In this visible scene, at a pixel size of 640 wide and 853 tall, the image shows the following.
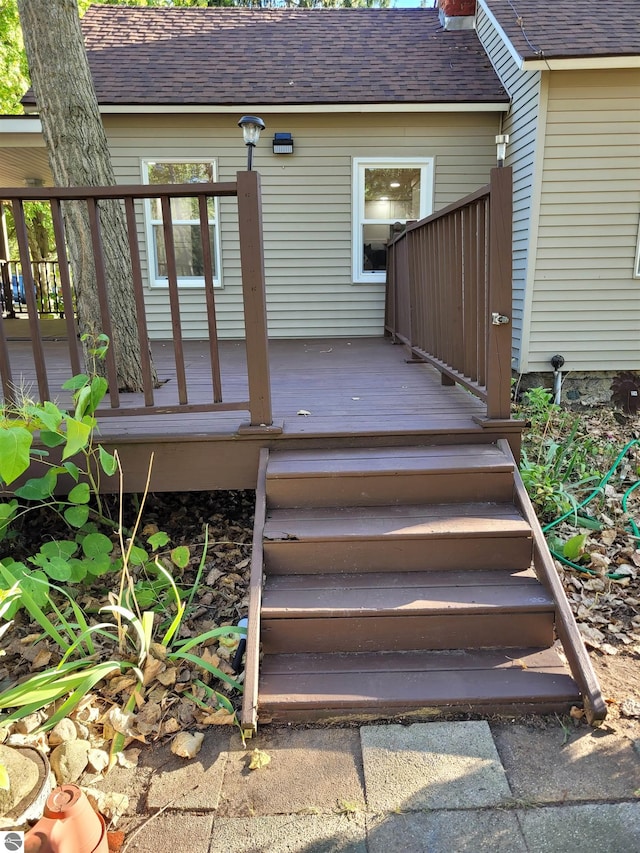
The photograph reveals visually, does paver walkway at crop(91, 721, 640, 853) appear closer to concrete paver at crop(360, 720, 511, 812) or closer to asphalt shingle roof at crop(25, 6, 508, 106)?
concrete paver at crop(360, 720, 511, 812)

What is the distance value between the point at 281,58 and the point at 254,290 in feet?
20.5

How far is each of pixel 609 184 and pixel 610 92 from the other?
0.86 m

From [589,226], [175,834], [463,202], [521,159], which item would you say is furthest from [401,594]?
[521,159]

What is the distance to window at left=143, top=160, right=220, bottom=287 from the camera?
23.1 ft

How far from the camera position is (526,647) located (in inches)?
91.8

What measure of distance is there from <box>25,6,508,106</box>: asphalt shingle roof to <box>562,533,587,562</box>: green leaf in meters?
5.65

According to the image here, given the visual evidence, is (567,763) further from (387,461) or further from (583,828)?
(387,461)

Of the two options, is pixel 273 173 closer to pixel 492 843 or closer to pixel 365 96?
pixel 365 96

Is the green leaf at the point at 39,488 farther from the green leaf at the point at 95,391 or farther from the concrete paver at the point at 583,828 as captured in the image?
the concrete paver at the point at 583,828

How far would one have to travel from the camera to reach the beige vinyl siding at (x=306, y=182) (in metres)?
6.90

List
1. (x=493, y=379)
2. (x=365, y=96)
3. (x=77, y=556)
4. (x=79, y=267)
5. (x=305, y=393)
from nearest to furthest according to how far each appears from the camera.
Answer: (x=493, y=379)
(x=77, y=556)
(x=79, y=267)
(x=305, y=393)
(x=365, y=96)

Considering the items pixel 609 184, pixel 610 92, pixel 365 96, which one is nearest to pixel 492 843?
pixel 609 184

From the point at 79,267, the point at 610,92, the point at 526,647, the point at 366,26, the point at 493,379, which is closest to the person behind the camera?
the point at 526,647

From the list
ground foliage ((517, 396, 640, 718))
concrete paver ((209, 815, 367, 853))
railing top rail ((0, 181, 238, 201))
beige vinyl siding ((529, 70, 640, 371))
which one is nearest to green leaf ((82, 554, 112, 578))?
concrete paver ((209, 815, 367, 853))
